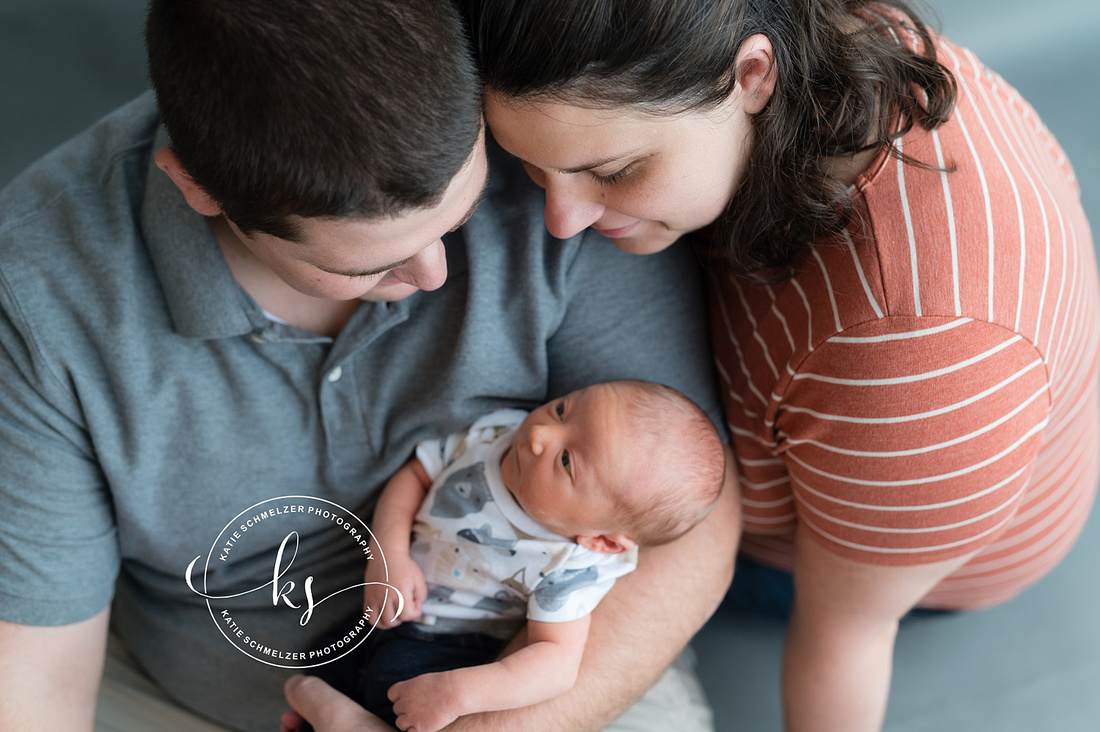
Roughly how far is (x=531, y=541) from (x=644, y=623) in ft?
0.79

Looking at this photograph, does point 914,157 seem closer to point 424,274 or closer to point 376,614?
point 424,274

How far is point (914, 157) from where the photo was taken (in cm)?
103

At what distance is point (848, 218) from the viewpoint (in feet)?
3.42

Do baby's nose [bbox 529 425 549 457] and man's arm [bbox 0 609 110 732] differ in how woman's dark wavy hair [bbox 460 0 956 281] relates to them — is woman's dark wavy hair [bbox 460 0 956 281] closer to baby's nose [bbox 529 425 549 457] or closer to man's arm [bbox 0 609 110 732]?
baby's nose [bbox 529 425 549 457]

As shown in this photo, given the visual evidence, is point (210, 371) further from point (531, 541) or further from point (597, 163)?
point (597, 163)

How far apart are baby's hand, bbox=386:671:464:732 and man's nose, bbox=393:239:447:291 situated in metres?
0.51

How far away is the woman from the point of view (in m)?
0.88

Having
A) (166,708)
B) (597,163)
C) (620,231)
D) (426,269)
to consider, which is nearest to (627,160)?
(597,163)

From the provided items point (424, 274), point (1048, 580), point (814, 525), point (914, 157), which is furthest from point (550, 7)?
point (1048, 580)

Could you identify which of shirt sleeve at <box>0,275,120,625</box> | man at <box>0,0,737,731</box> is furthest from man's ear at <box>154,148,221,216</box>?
shirt sleeve at <box>0,275,120,625</box>

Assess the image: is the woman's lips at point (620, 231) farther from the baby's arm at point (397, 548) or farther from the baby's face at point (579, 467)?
the baby's arm at point (397, 548)

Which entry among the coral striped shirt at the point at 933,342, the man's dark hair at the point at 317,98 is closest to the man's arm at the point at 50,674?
the man's dark hair at the point at 317,98

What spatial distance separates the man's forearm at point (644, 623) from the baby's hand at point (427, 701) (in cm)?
10

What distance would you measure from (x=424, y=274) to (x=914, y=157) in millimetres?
632
